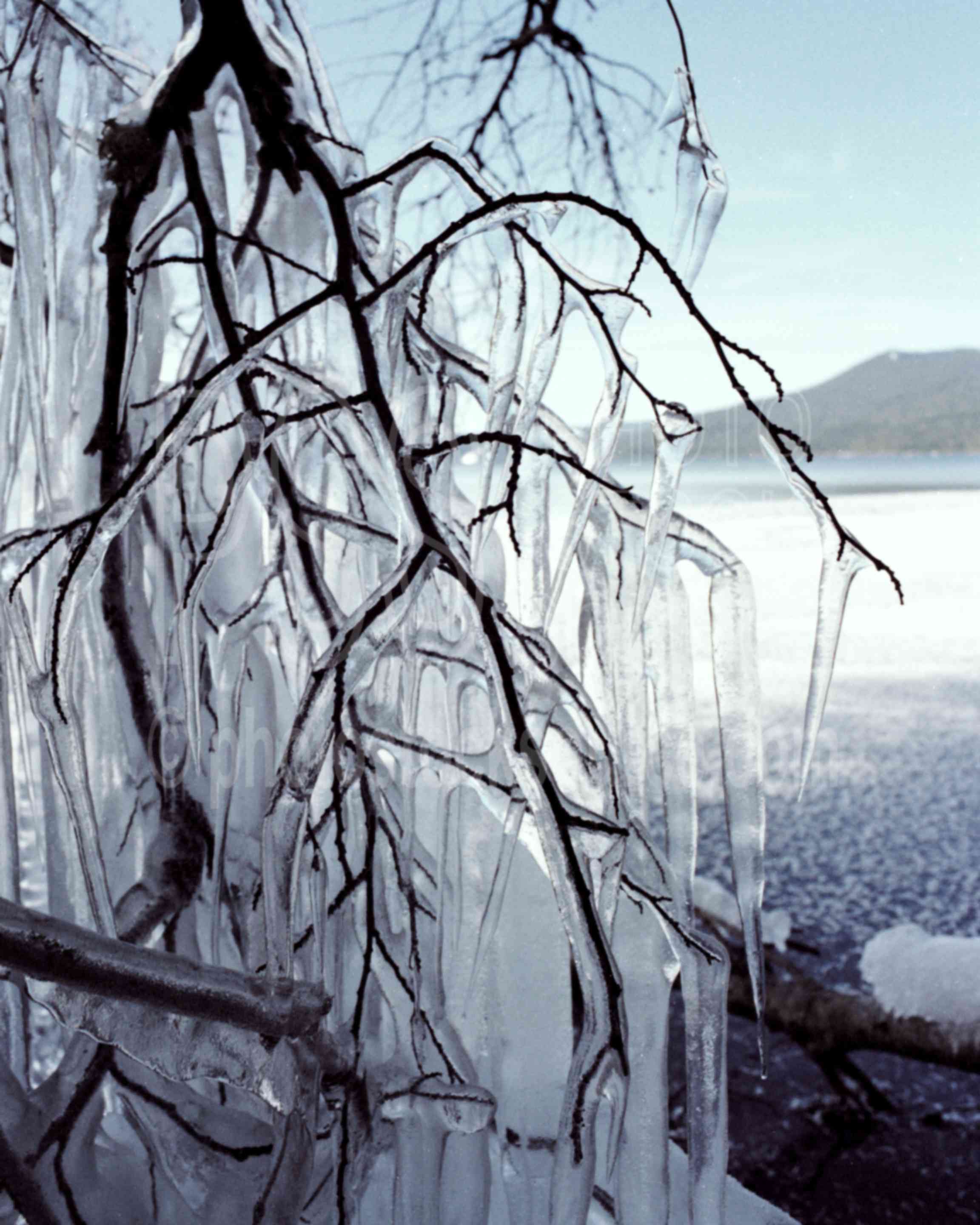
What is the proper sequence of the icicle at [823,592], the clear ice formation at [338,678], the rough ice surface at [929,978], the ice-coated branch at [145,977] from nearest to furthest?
1. the ice-coated branch at [145,977]
2. the clear ice formation at [338,678]
3. the icicle at [823,592]
4. the rough ice surface at [929,978]

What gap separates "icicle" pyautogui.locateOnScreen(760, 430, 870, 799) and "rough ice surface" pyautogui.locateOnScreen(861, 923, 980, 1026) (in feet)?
2.82

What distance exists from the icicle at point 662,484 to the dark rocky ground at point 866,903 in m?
1.45

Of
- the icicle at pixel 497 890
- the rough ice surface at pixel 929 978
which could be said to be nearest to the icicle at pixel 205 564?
the icicle at pixel 497 890

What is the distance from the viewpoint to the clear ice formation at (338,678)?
1.82 feet

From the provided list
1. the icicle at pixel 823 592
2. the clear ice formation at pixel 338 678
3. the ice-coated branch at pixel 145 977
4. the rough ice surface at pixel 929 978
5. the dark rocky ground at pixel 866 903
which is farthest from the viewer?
the dark rocky ground at pixel 866 903

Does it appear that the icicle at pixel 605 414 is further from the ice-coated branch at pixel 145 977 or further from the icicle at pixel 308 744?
the ice-coated branch at pixel 145 977

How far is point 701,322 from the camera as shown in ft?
1.89

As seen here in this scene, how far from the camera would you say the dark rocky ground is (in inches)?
88.0

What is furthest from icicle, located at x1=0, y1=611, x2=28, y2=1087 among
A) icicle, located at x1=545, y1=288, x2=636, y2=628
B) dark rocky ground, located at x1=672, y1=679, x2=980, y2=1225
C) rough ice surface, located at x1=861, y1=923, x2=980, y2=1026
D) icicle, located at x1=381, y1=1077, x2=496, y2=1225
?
dark rocky ground, located at x1=672, y1=679, x2=980, y2=1225

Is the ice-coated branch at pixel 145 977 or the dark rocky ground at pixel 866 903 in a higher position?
the ice-coated branch at pixel 145 977

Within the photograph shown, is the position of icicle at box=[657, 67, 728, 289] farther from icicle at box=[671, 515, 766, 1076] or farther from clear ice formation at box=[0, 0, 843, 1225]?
icicle at box=[671, 515, 766, 1076]

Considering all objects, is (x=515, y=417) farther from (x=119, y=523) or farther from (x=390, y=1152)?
(x=390, y=1152)

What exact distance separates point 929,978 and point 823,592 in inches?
42.6

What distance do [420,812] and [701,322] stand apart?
741mm
